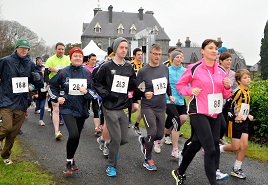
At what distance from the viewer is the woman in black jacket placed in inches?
188

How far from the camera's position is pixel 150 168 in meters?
5.09

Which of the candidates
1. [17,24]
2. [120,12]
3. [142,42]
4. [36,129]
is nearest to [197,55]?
[120,12]

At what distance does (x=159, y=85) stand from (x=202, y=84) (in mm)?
1222

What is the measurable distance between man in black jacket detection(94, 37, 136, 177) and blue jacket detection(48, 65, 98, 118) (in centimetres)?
20

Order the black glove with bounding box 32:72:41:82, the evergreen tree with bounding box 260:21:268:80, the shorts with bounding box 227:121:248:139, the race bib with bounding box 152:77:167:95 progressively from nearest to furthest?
the shorts with bounding box 227:121:248:139 < the race bib with bounding box 152:77:167:95 < the black glove with bounding box 32:72:41:82 < the evergreen tree with bounding box 260:21:268:80

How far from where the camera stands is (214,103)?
164 inches

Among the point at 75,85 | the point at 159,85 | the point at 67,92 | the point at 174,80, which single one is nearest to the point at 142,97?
the point at 159,85

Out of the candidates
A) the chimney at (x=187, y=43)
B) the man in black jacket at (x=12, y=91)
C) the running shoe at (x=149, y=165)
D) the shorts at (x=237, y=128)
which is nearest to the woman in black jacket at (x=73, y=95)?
the man in black jacket at (x=12, y=91)

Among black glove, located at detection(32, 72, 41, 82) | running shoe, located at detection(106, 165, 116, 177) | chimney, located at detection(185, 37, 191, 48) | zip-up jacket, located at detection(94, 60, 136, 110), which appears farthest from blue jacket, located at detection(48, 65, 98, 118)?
chimney, located at detection(185, 37, 191, 48)

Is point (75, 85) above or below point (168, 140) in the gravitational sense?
above

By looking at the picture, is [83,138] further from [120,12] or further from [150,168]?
[120,12]

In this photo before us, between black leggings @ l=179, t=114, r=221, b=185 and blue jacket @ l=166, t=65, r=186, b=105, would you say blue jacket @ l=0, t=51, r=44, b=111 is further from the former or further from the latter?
black leggings @ l=179, t=114, r=221, b=185

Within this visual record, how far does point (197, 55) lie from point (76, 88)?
63295 mm

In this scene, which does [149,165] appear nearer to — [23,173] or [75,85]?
[75,85]
